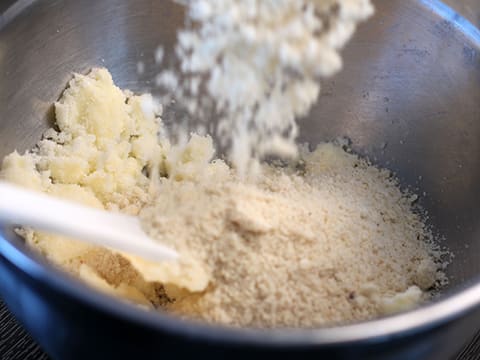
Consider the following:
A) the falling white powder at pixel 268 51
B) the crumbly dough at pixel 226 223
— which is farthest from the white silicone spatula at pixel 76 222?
the falling white powder at pixel 268 51

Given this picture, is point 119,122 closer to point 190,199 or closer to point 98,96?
point 98,96

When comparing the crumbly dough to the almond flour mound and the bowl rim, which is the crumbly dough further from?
the bowl rim

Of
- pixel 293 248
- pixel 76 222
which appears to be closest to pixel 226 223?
pixel 293 248

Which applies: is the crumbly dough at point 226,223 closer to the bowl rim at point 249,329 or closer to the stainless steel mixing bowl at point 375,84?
the stainless steel mixing bowl at point 375,84

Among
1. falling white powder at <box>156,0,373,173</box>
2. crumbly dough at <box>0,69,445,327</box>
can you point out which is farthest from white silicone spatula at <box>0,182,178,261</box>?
falling white powder at <box>156,0,373,173</box>

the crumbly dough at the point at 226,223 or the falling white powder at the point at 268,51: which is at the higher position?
the falling white powder at the point at 268,51

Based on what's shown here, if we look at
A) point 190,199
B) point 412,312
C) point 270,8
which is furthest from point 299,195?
point 412,312

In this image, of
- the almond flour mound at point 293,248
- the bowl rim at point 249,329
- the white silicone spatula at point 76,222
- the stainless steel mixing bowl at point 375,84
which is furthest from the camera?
the stainless steel mixing bowl at point 375,84
